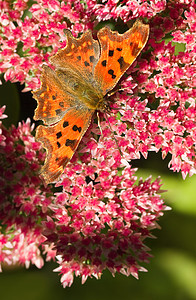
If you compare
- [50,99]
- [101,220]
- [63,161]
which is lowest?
[101,220]

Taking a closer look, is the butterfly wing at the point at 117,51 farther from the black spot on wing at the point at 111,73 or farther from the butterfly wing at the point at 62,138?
the butterfly wing at the point at 62,138

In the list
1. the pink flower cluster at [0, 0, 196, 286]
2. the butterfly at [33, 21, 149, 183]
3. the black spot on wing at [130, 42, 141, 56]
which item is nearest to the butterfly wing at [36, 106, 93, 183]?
the butterfly at [33, 21, 149, 183]

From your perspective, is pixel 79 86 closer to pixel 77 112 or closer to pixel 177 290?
pixel 77 112

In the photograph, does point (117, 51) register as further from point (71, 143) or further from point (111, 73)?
point (71, 143)

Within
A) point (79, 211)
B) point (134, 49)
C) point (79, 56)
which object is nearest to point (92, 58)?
point (79, 56)

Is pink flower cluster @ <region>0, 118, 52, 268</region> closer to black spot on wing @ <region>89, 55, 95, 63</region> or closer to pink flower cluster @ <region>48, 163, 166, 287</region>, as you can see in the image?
pink flower cluster @ <region>48, 163, 166, 287</region>

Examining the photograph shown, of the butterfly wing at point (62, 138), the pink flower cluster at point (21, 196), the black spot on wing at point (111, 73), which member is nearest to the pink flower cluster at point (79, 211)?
the pink flower cluster at point (21, 196)

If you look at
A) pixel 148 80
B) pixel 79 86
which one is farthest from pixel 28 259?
pixel 148 80
